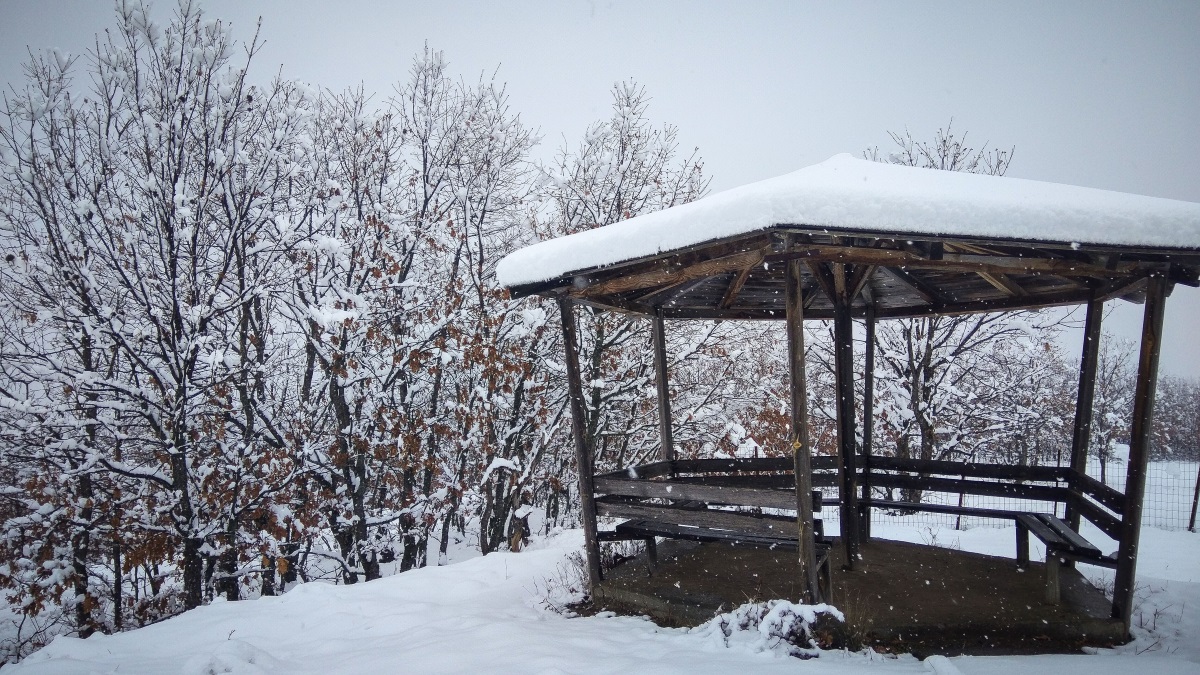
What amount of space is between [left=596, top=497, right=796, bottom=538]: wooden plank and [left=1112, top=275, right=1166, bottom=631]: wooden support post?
2348 mm

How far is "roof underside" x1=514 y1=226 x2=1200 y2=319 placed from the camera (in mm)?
4059

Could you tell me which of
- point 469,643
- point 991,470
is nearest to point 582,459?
point 469,643

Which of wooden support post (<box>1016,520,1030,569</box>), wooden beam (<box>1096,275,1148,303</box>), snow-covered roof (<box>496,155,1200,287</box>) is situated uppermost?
snow-covered roof (<box>496,155,1200,287</box>)

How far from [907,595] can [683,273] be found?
3192mm

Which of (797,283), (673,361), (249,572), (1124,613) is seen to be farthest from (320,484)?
(1124,613)

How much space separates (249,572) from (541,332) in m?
5.97

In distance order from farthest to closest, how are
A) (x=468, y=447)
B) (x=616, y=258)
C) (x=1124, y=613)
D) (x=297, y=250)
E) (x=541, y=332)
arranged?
(x=541, y=332), (x=468, y=447), (x=297, y=250), (x=616, y=258), (x=1124, y=613)

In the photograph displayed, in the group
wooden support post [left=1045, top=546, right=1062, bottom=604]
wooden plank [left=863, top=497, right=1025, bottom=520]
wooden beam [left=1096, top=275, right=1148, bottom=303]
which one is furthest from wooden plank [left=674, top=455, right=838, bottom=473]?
wooden beam [left=1096, top=275, right=1148, bottom=303]

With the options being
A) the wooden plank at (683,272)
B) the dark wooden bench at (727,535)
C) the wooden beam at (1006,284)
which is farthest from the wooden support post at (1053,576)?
the wooden plank at (683,272)

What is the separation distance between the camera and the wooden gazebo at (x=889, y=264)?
3.86m

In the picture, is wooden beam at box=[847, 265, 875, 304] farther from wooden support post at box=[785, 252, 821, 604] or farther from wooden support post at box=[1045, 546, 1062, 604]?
wooden support post at box=[1045, 546, 1062, 604]

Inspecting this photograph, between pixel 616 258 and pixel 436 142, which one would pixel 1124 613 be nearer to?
pixel 616 258

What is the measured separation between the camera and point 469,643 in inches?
158

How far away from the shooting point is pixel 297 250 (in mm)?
9539
